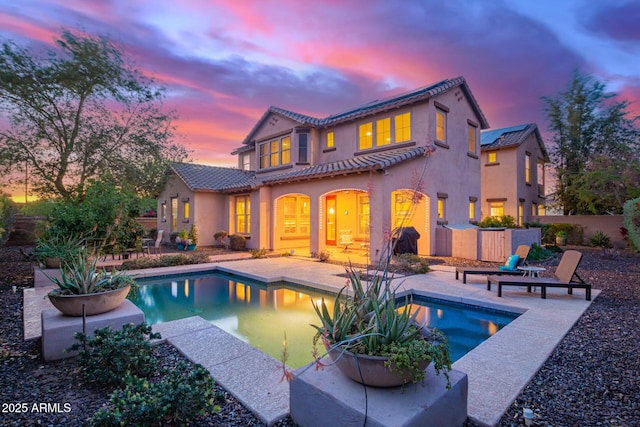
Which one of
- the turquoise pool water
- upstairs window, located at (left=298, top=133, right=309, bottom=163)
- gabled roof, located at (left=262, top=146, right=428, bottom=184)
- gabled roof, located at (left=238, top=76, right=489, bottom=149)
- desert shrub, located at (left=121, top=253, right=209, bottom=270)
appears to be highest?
gabled roof, located at (left=238, top=76, right=489, bottom=149)

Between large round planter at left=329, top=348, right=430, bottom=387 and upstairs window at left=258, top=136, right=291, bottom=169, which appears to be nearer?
large round planter at left=329, top=348, right=430, bottom=387

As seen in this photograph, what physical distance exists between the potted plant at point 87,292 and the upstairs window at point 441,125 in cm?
1318

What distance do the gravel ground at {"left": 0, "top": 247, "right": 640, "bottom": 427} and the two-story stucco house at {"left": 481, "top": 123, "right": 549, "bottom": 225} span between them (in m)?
16.7

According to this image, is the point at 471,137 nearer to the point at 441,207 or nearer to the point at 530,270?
the point at 441,207

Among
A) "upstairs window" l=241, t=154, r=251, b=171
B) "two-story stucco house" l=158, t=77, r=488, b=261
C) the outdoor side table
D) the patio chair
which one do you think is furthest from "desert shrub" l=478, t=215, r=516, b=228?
"upstairs window" l=241, t=154, r=251, b=171

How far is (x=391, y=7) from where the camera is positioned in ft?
33.6

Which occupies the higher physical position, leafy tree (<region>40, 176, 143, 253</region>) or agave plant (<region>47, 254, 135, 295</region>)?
leafy tree (<region>40, 176, 143, 253</region>)

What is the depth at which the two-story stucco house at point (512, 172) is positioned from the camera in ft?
67.2

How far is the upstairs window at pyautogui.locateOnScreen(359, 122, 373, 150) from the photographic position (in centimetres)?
1524

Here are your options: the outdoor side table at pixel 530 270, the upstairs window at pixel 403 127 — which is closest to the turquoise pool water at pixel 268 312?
the outdoor side table at pixel 530 270

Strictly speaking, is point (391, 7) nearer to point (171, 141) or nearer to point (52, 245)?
point (171, 141)

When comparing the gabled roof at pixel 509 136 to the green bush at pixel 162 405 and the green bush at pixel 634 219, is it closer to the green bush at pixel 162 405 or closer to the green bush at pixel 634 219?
the green bush at pixel 634 219

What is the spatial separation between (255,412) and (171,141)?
1494 centimetres

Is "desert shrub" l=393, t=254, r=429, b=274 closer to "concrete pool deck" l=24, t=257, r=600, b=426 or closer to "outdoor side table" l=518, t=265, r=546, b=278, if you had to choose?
"concrete pool deck" l=24, t=257, r=600, b=426
